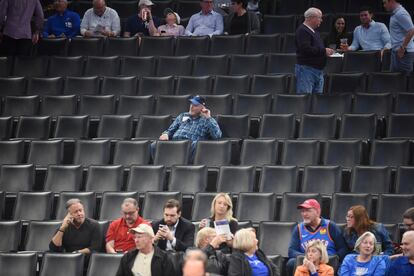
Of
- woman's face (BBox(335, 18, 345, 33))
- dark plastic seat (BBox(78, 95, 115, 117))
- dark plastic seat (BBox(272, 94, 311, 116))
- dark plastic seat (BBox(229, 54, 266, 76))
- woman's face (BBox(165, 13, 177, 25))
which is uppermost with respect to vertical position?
woman's face (BBox(335, 18, 345, 33))

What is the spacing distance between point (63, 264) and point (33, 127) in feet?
9.38

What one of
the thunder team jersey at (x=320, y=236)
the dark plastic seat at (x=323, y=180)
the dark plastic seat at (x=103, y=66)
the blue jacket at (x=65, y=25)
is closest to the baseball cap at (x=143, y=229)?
the thunder team jersey at (x=320, y=236)

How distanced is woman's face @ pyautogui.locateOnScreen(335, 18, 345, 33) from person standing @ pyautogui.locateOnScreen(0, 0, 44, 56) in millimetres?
3374

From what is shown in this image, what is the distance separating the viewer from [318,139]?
1053cm

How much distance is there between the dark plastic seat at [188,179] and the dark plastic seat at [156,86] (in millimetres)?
2008

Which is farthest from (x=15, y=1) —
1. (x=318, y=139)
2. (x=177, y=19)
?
(x=318, y=139)

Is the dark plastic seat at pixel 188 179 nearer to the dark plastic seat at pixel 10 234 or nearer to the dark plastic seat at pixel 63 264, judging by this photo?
the dark plastic seat at pixel 10 234

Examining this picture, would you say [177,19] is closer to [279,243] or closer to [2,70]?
[2,70]

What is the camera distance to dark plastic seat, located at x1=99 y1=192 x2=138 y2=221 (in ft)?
32.0

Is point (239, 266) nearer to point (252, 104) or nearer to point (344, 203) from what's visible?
point (344, 203)

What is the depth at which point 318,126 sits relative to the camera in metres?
10.7

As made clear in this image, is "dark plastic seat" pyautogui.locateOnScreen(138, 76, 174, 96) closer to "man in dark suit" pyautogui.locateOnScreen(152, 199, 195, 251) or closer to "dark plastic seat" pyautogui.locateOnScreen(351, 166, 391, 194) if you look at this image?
"dark plastic seat" pyautogui.locateOnScreen(351, 166, 391, 194)

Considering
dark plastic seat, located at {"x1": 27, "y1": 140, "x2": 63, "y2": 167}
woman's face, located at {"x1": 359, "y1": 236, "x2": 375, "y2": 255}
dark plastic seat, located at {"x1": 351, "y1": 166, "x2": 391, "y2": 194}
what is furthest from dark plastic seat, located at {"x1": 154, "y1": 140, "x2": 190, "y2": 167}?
woman's face, located at {"x1": 359, "y1": 236, "x2": 375, "y2": 255}

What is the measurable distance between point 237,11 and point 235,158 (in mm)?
2998
